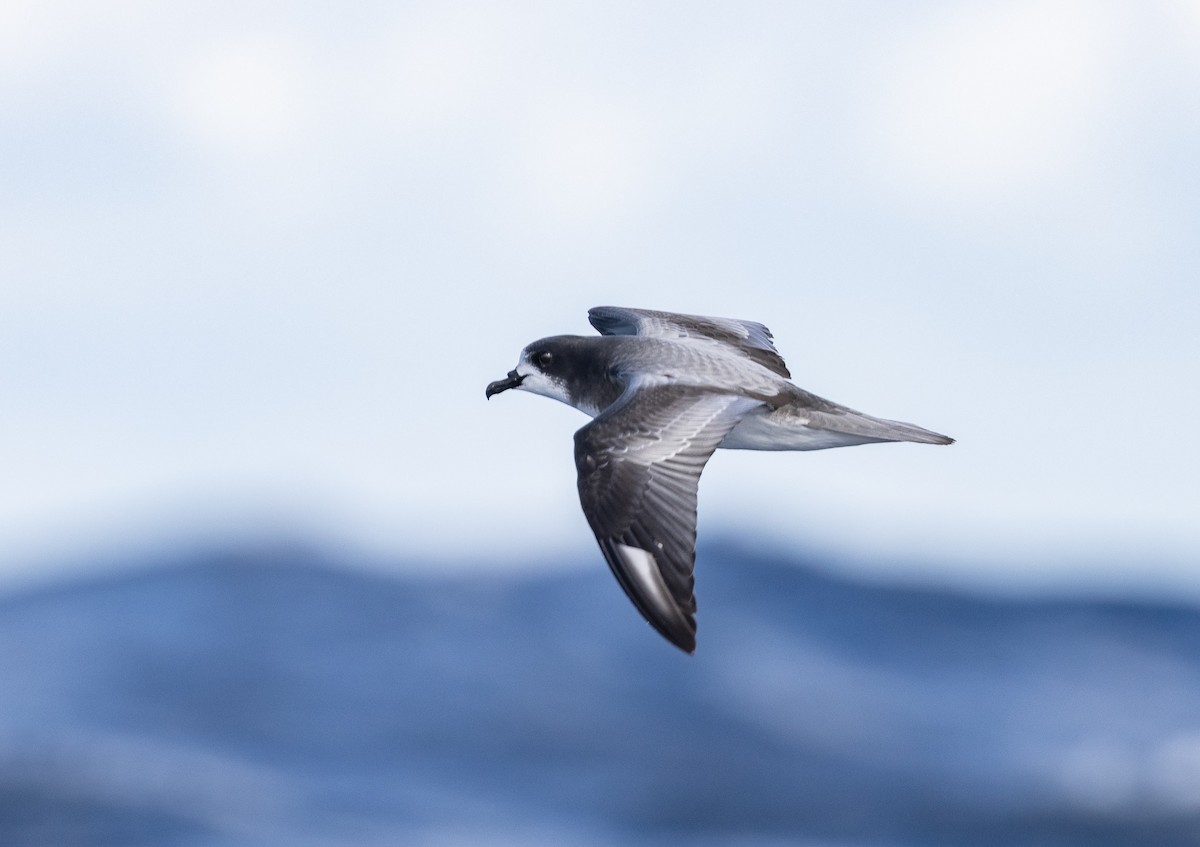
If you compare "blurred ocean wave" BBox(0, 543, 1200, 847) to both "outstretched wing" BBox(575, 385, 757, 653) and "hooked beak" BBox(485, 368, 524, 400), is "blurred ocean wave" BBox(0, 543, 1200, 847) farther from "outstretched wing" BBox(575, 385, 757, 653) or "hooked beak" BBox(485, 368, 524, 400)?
"outstretched wing" BBox(575, 385, 757, 653)

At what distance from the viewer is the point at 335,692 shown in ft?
269

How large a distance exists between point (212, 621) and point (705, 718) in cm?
2569

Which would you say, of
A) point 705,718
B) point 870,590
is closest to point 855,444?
point 705,718

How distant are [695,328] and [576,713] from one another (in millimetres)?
64310

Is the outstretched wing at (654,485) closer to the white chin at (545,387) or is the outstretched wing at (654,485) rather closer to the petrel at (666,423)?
the petrel at (666,423)

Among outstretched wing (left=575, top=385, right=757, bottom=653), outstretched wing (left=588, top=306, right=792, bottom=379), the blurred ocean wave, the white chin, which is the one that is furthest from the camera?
the blurred ocean wave

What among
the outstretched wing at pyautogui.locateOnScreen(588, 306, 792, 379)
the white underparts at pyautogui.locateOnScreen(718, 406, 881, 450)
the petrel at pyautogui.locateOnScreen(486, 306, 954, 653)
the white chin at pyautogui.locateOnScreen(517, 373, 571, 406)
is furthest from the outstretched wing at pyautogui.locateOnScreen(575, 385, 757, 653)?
the outstretched wing at pyautogui.locateOnScreen(588, 306, 792, 379)

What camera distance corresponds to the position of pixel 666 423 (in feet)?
34.3

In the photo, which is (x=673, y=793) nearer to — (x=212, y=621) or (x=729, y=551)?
(x=729, y=551)

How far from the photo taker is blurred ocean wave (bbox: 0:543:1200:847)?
68.6m

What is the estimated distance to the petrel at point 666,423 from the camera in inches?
370

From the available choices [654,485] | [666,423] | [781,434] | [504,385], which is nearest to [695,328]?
[504,385]

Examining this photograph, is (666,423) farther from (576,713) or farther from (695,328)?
(576,713)

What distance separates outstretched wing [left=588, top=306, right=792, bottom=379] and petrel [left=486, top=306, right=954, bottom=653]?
2cm
